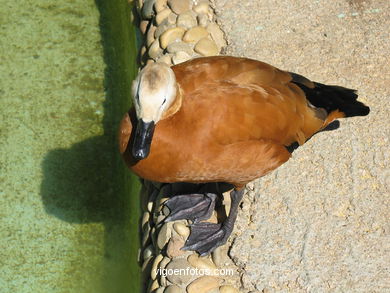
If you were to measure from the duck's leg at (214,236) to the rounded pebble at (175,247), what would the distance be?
0.03 m

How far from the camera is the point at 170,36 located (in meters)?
4.16

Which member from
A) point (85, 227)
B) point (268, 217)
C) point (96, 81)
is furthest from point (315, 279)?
point (96, 81)

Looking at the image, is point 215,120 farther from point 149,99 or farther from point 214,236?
point 214,236

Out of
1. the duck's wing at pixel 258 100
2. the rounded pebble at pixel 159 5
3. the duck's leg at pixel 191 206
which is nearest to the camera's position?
the duck's wing at pixel 258 100

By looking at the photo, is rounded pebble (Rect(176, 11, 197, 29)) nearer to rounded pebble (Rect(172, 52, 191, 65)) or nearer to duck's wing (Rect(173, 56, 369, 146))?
rounded pebble (Rect(172, 52, 191, 65))

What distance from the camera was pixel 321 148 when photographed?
3637mm

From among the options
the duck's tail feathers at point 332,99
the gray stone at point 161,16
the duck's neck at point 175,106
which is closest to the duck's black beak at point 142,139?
the duck's neck at point 175,106

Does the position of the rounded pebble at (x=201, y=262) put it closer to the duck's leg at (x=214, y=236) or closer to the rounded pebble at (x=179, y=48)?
the duck's leg at (x=214, y=236)

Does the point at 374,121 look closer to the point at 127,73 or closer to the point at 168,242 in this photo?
the point at 168,242

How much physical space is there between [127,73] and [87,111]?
443mm

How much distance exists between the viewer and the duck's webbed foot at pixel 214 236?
3.35 m

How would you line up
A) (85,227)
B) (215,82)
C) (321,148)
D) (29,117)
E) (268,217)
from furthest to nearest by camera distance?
(29,117)
(85,227)
(321,148)
(268,217)
(215,82)

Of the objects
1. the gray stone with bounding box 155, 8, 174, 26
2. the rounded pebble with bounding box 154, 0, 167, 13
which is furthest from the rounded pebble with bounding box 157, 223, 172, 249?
the rounded pebble with bounding box 154, 0, 167, 13

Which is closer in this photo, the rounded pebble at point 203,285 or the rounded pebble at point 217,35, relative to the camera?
the rounded pebble at point 203,285
